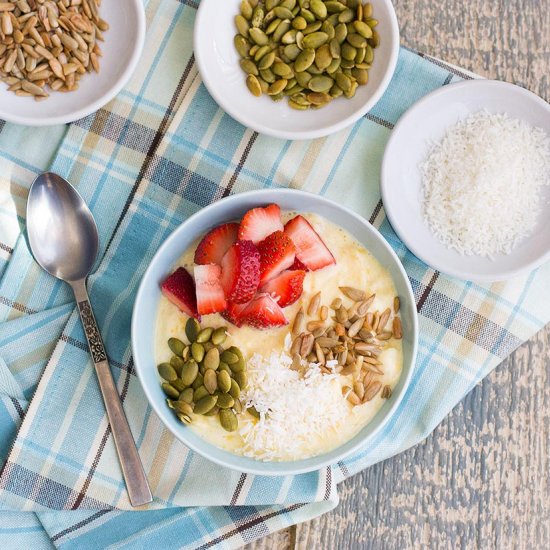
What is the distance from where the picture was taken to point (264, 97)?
1.63m

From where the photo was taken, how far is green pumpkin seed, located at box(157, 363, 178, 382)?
150 cm

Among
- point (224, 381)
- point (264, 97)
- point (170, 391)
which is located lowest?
point (170, 391)

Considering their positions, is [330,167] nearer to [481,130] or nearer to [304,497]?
[481,130]

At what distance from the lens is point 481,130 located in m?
1.62

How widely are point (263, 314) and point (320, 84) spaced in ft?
1.79

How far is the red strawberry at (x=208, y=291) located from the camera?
1.45 meters

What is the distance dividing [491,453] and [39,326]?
1.12 m

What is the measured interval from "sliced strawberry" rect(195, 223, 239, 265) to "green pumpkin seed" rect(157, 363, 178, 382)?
0.23 m

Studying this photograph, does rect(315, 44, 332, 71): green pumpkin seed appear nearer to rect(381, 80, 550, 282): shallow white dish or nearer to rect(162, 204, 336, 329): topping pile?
rect(381, 80, 550, 282): shallow white dish

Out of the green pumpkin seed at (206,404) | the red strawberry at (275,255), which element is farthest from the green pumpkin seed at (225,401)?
the red strawberry at (275,255)

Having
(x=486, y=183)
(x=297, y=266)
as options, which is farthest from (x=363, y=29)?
(x=297, y=266)

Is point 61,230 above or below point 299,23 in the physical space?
below

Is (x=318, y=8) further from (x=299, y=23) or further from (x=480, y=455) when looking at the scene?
(x=480, y=455)

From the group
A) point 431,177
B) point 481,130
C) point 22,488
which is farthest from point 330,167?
point 22,488
